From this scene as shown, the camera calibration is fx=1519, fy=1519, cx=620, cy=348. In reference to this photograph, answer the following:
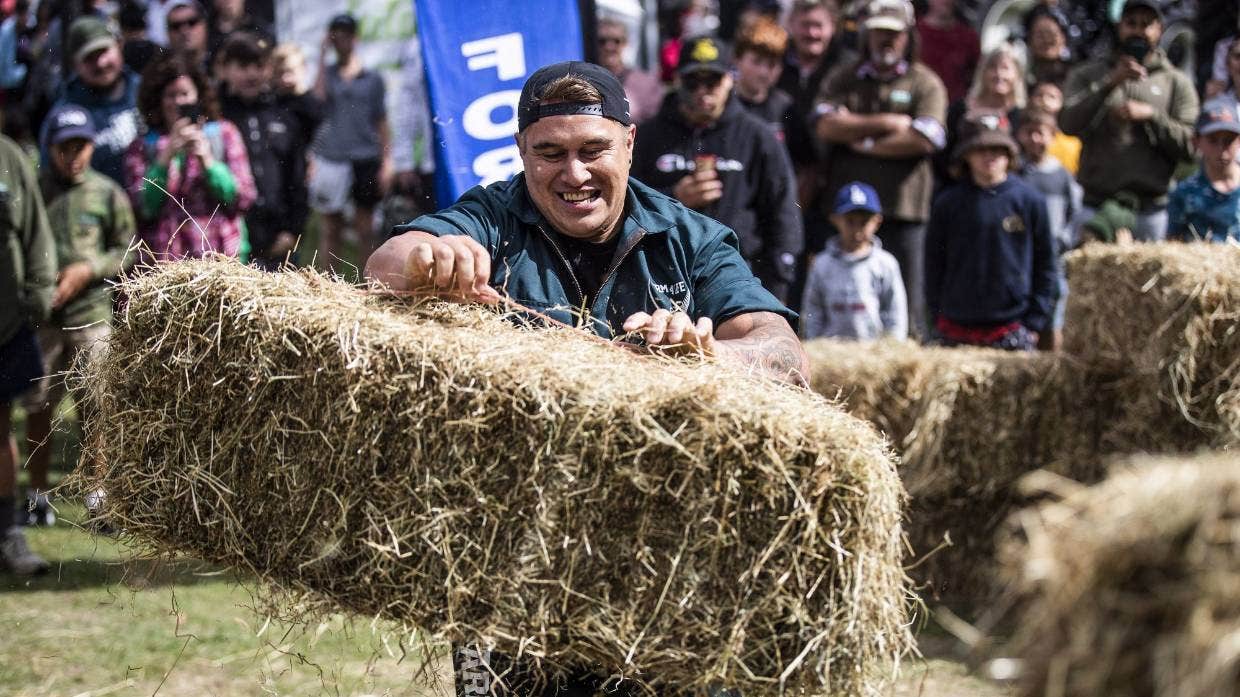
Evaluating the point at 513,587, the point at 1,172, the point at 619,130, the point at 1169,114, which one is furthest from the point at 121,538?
the point at 1169,114

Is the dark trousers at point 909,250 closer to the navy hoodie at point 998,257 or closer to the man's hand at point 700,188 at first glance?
the navy hoodie at point 998,257

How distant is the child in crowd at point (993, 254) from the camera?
10.2m

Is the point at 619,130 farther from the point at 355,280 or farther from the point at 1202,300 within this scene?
the point at 1202,300

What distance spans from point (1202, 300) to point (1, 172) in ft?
21.1

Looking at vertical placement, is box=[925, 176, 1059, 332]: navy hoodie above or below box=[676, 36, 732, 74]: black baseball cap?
below

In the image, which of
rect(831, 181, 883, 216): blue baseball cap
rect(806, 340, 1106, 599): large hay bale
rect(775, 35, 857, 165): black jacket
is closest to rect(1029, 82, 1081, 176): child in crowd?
rect(775, 35, 857, 165): black jacket

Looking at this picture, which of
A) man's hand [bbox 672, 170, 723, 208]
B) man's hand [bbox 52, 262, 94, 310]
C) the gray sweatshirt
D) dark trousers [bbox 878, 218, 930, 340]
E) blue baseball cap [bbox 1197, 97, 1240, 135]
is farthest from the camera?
dark trousers [bbox 878, 218, 930, 340]

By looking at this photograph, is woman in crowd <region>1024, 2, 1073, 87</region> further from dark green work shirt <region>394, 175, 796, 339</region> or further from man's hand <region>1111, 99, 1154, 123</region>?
dark green work shirt <region>394, 175, 796, 339</region>

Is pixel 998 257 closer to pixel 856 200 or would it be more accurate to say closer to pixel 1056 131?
pixel 856 200

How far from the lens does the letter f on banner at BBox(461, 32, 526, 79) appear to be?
7586 mm

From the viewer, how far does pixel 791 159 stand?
448 inches

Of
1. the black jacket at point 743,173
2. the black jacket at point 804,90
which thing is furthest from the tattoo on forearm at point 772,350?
the black jacket at point 804,90

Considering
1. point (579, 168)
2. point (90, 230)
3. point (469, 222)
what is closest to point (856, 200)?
point (90, 230)

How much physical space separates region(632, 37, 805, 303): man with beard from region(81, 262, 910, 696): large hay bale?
5.46 meters
